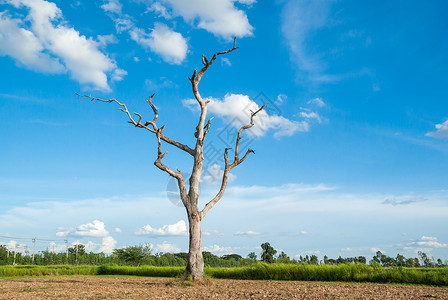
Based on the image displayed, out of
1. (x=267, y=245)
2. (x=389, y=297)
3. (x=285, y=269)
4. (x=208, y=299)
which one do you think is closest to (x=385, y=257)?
(x=267, y=245)

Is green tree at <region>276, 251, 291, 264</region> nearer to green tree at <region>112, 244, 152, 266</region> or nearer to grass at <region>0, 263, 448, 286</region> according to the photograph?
grass at <region>0, 263, 448, 286</region>

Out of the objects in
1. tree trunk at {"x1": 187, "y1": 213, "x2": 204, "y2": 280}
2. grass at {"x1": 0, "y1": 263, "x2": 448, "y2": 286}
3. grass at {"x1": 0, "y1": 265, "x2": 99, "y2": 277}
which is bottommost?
grass at {"x1": 0, "y1": 265, "x2": 99, "y2": 277}

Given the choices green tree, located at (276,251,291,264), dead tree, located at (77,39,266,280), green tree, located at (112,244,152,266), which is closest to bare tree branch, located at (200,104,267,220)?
dead tree, located at (77,39,266,280)

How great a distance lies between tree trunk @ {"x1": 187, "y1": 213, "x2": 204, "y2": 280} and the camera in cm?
1063

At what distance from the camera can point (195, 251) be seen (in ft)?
35.4

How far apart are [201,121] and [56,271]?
13.8 meters

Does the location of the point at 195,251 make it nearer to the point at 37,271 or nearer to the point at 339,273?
the point at 339,273

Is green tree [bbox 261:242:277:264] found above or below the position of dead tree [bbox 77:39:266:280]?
below

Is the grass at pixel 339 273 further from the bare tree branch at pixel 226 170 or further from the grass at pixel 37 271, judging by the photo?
the grass at pixel 37 271

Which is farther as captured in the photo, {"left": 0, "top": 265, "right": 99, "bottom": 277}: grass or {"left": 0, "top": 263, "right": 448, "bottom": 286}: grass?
{"left": 0, "top": 265, "right": 99, "bottom": 277}: grass

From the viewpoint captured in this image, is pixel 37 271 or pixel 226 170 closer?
pixel 226 170

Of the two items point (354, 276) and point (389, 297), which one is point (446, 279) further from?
point (389, 297)

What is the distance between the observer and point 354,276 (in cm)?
1153

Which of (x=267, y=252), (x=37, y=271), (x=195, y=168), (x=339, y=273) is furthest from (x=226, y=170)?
(x=37, y=271)
